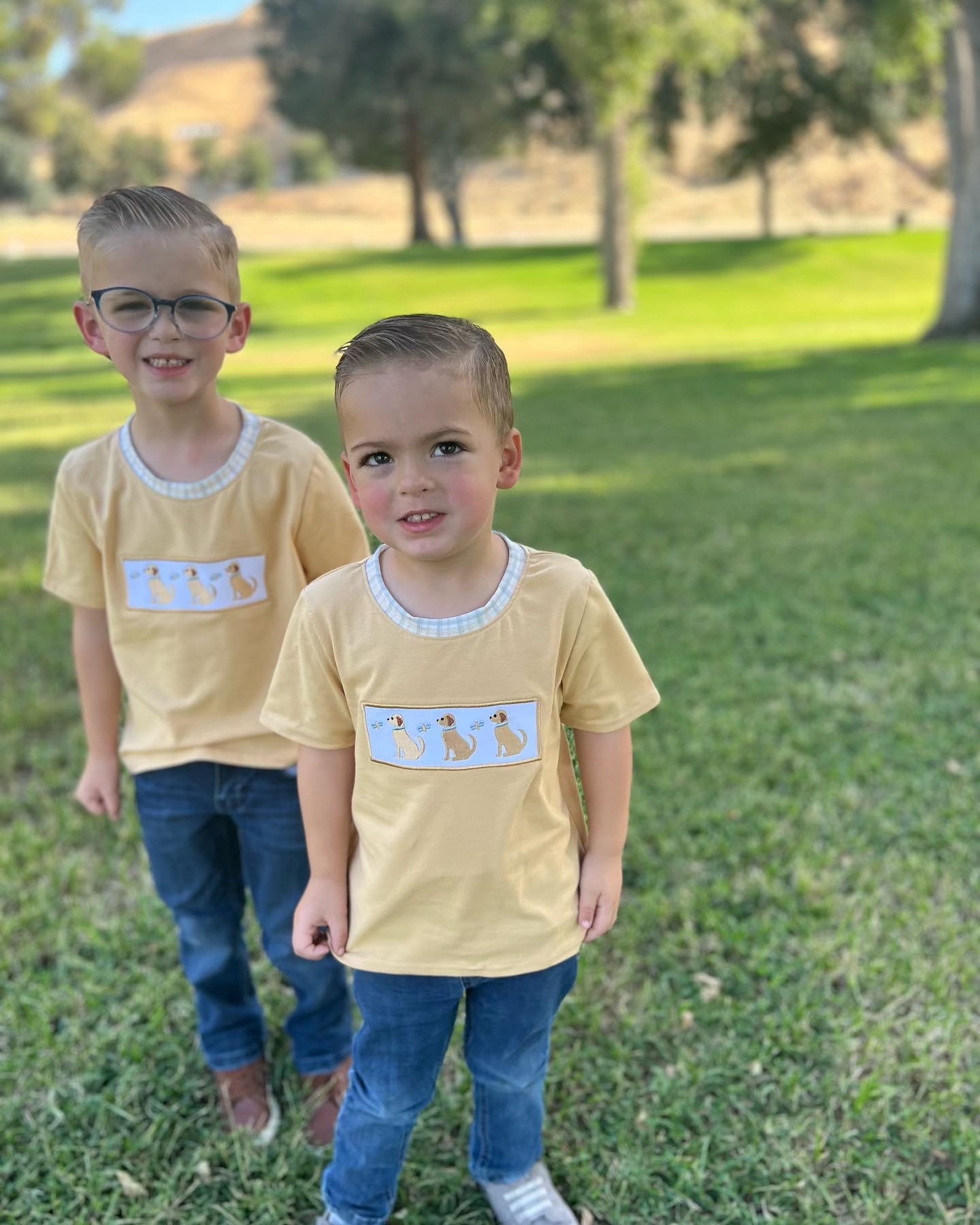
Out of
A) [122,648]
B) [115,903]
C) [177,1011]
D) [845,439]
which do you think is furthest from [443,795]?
[845,439]

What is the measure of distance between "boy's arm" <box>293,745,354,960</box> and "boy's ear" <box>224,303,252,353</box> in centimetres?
62

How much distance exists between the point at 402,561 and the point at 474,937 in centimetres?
53

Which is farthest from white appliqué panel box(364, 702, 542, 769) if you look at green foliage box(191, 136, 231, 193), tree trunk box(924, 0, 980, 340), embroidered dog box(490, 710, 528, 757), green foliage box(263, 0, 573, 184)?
green foliage box(191, 136, 231, 193)

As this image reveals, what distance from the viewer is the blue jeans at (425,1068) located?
1619 mm

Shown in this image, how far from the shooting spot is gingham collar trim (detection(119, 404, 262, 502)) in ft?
5.80

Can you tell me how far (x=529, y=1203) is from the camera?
1.86m

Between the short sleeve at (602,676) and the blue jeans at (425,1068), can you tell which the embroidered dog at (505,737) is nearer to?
the short sleeve at (602,676)

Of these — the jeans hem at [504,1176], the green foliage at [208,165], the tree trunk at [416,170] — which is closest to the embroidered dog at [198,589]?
the jeans hem at [504,1176]

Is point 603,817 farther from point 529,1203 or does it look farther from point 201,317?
point 201,317

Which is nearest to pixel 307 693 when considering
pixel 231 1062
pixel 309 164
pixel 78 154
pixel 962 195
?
pixel 231 1062

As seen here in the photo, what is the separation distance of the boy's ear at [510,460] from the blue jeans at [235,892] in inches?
29.0

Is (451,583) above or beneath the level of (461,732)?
above

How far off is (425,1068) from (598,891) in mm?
384

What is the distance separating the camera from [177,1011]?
7.82 feet
